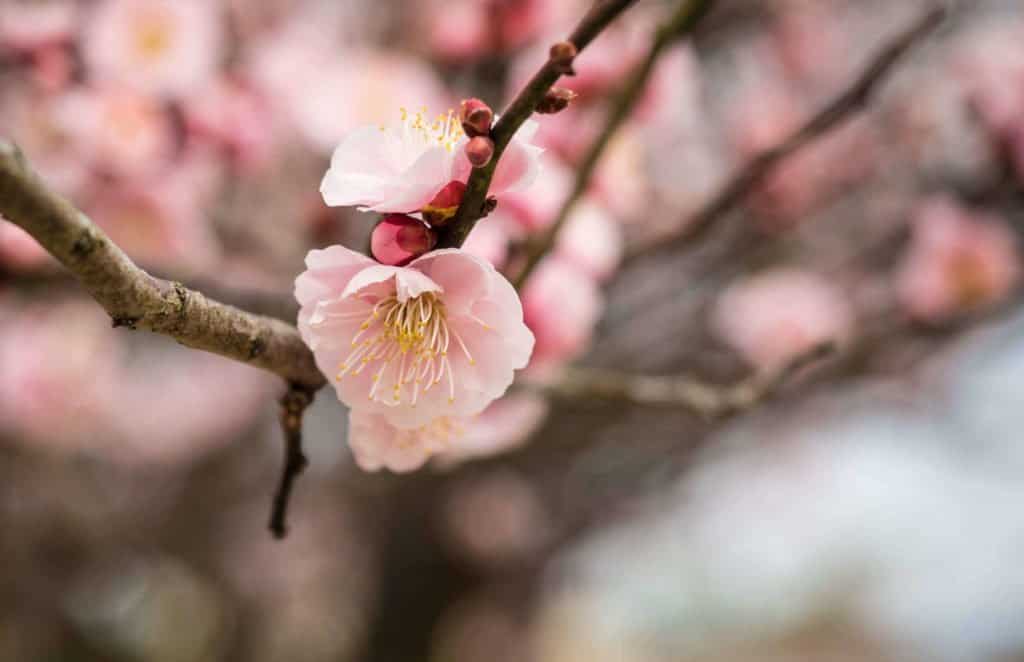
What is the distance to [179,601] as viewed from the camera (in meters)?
1.92

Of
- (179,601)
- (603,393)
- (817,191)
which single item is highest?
(817,191)

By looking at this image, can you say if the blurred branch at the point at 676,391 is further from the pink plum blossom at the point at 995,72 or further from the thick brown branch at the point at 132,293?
the pink plum blossom at the point at 995,72

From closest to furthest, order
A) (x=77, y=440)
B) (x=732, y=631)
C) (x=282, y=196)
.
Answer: (x=282, y=196), (x=77, y=440), (x=732, y=631)

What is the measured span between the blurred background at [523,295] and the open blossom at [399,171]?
0.15 meters

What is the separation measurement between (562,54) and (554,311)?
0.31 meters

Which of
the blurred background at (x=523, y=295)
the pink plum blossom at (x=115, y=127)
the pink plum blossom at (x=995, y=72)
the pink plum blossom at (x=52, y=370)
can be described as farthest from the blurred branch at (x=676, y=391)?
the pink plum blossom at (x=52, y=370)

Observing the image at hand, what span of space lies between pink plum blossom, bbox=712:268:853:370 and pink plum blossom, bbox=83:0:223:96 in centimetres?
84

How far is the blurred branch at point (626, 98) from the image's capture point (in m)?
0.49

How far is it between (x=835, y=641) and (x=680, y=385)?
4454 mm

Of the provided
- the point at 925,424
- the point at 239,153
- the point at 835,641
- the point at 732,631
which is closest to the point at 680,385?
the point at 239,153

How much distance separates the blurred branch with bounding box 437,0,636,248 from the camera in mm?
261

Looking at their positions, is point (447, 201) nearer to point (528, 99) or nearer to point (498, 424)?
point (528, 99)

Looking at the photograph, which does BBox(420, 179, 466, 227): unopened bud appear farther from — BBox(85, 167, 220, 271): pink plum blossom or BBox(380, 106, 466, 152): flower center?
BBox(85, 167, 220, 271): pink plum blossom

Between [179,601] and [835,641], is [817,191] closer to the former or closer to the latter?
[179,601]
